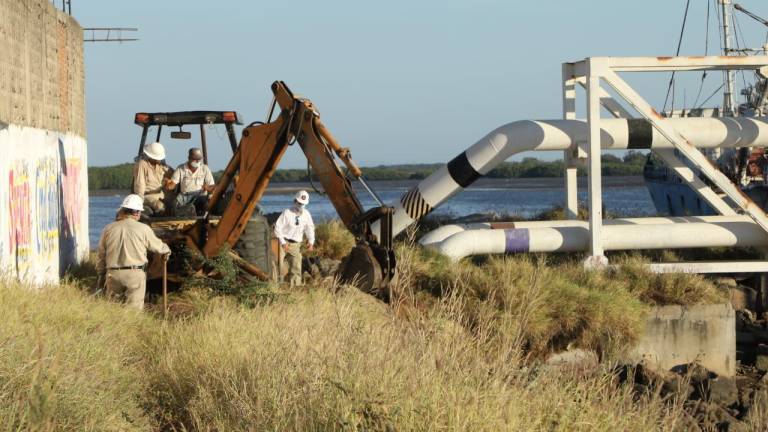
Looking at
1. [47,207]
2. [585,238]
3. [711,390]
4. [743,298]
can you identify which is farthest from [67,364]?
[743,298]

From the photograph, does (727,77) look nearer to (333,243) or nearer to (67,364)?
(333,243)

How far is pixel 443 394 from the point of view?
332 inches

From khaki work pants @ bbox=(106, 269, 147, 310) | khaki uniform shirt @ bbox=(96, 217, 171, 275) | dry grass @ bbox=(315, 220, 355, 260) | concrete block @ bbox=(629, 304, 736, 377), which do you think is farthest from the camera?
dry grass @ bbox=(315, 220, 355, 260)

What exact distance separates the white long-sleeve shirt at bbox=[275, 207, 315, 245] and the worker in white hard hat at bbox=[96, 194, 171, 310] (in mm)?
3958

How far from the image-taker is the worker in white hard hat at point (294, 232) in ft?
61.3

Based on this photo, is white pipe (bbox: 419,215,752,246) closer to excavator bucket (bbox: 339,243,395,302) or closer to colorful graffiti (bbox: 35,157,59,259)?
excavator bucket (bbox: 339,243,395,302)

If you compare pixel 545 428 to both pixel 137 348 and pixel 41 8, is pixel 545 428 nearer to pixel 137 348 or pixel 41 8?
pixel 137 348

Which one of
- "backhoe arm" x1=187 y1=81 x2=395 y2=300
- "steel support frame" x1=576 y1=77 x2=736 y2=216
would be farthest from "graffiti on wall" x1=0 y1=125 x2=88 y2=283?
"steel support frame" x1=576 y1=77 x2=736 y2=216

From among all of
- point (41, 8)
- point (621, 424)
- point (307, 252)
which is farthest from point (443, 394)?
point (307, 252)

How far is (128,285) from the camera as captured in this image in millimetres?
14859

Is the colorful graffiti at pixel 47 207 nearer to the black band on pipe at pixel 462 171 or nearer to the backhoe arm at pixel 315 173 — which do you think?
the backhoe arm at pixel 315 173

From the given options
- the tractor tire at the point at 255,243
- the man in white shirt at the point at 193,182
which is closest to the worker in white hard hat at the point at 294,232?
the tractor tire at the point at 255,243

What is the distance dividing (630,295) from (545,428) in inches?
379

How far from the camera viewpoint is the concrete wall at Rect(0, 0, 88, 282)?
1422cm
